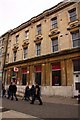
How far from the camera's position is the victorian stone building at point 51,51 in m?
20.0

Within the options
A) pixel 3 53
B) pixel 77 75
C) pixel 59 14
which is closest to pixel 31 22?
pixel 59 14

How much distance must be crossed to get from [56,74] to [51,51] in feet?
10.0

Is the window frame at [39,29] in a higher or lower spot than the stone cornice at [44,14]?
lower

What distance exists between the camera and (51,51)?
2273cm

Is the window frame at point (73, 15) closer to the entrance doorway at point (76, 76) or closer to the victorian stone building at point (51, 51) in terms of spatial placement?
the victorian stone building at point (51, 51)

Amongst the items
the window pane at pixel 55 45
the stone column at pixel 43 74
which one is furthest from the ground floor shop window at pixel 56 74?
the window pane at pixel 55 45

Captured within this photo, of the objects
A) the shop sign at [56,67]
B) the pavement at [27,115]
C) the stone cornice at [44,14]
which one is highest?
the stone cornice at [44,14]

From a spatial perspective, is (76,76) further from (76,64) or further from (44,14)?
(44,14)

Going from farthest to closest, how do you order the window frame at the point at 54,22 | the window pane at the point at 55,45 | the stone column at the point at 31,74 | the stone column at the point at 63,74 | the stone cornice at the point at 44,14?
1. the stone column at the point at 31,74
2. the window frame at the point at 54,22
3. the stone cornice at the point at 44,14
4. the window pane at the point at 55,45
5. the stone column at the point at 63,74

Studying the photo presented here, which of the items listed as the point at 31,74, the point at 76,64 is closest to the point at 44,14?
the point at 31,74

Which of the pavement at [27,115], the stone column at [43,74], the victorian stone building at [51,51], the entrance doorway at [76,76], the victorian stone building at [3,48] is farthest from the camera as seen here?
the victorian stone building at [3,48]

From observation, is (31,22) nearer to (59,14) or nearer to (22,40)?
(22,40)

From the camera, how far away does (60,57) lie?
20953 millimetres

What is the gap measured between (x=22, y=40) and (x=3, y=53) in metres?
6.95
